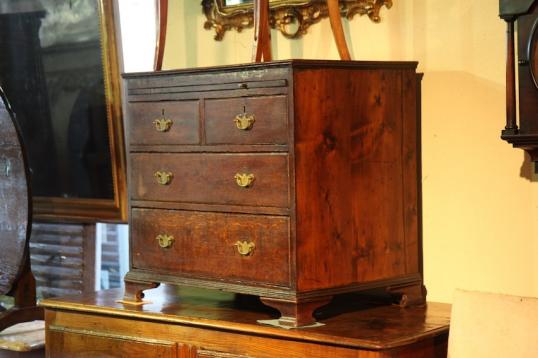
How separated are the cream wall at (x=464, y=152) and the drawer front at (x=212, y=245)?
666mm

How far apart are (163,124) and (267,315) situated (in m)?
0.77

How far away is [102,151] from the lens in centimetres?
437

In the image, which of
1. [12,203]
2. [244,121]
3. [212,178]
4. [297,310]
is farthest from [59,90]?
[297,310]

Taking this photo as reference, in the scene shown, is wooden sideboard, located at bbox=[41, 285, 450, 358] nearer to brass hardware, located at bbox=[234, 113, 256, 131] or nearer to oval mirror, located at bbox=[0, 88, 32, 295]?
oval mirror, located at bbox=[0, 88, 32, 295]

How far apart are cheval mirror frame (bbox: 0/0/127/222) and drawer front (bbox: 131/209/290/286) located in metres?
0.89

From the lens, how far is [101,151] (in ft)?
14.3

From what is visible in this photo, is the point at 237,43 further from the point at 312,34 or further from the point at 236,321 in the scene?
the point at 236,321

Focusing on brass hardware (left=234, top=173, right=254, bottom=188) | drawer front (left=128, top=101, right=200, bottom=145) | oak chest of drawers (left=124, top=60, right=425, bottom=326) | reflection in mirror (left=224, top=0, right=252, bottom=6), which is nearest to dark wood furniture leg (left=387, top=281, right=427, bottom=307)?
oak chest of drawers (left=124, top=60, right=425, bottom=326)

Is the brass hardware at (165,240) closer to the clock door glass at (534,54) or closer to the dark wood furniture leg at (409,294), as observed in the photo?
the dark wood furniture leg at (409,294)

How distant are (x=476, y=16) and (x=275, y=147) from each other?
859 millimetres

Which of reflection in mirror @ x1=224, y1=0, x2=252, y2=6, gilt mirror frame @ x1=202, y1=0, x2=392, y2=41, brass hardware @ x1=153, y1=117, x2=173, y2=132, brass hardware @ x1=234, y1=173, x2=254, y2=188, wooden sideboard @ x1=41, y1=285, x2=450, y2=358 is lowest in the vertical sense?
wooden sideboard @ x1=41, y1=285, x2=450, y2=358

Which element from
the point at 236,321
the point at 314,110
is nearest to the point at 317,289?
the point at 236,321

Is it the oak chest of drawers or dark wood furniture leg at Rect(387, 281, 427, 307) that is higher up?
the oak chest of drawers

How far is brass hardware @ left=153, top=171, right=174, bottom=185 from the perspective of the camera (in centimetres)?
336
